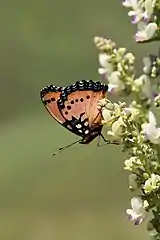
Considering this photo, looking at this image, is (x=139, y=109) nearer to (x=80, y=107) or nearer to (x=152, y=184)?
(x=152, y=184)

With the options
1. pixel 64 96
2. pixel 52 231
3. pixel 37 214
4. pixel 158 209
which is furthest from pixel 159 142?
pixel 37 214

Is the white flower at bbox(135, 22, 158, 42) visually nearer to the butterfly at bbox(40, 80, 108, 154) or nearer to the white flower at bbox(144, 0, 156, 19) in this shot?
the white flower at bbox(144, 0, 156, 19)

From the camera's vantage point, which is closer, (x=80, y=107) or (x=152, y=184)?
(x=152, y=184)

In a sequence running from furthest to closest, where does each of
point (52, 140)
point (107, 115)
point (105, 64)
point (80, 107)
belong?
point (52, 140), point (80, 107), point (107, 115), point (105, 64)

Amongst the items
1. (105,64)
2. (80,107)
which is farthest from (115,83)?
(80,107)

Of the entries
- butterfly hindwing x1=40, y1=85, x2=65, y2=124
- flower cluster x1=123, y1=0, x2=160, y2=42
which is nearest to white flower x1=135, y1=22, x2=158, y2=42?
flower cluster x1=123, y1=0, x2=160, y2=42

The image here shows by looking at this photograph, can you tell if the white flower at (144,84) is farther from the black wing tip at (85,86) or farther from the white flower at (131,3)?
the black wing tip at (85,86)

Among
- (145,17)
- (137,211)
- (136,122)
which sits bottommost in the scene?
(137,211)

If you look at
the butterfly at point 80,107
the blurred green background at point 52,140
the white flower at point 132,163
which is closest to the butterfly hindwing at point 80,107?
the butterfly at point 80,107

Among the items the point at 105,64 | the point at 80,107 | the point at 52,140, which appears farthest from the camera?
the point at 52,140
